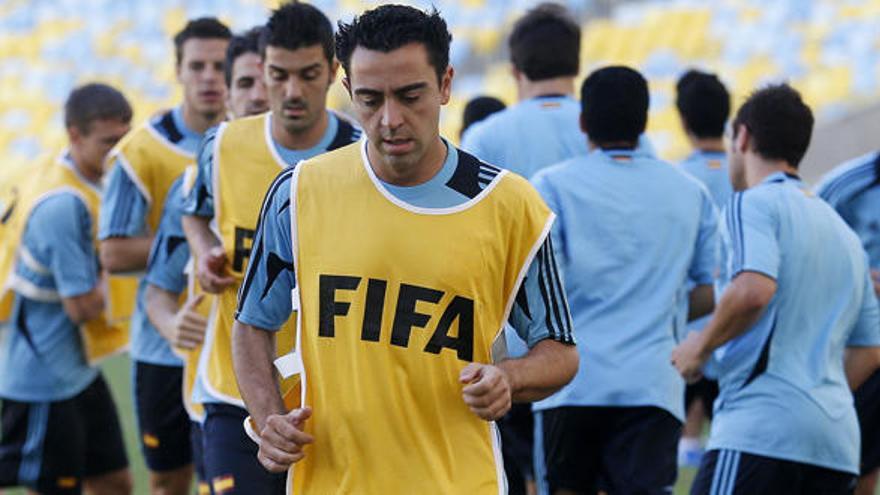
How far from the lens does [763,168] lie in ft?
16.9

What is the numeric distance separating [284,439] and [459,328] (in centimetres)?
45

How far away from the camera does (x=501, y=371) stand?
3172 millimetres

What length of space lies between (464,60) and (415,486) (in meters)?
22.7

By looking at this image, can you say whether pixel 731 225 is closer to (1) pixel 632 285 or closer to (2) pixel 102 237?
(1) pixel 632 285

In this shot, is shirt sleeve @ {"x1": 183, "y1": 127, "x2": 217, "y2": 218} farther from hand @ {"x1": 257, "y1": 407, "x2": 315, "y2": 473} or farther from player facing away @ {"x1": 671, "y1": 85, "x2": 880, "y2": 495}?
hand @ {"x1": 257, "y1": 407, "x2": 315, "y2": 473}

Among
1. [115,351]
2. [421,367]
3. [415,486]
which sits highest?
[421,367]

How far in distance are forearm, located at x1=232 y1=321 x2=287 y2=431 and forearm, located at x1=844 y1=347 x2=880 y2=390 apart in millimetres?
→ 2649

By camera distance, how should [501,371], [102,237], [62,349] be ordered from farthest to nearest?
[62,349] → [102,237] → [501,371]

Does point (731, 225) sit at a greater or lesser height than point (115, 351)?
greater

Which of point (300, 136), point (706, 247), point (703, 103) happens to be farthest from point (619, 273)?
point (703, 103)

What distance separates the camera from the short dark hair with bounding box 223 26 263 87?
5.90 m

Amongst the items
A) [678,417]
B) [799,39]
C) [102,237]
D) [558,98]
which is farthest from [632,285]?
[799,39]

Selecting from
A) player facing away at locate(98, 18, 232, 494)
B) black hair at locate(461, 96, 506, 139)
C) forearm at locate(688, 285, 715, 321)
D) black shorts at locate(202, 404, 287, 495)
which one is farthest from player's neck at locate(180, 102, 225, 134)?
forearm at locate(688, 285, 715, 321)

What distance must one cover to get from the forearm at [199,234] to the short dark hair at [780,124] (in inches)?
72.8
